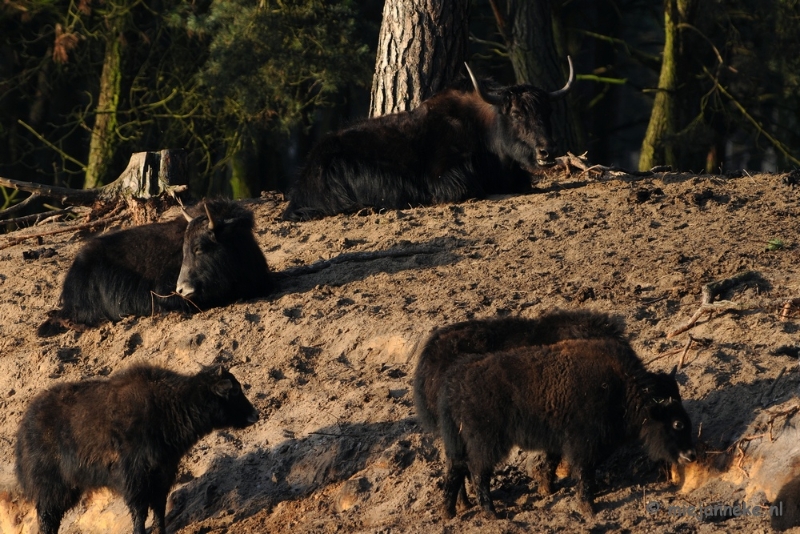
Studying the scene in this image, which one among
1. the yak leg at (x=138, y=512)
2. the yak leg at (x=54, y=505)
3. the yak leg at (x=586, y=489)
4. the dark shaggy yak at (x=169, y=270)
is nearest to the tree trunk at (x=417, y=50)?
the dark shaggy yak at (x=169, y=270)

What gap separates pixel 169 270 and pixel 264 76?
739cm

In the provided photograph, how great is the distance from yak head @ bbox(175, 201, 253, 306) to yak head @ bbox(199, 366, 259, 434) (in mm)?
2067

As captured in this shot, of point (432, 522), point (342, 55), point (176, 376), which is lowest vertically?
point (432, 522)

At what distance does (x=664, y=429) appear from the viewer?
20.0 ft

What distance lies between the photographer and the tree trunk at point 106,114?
60.3 ft

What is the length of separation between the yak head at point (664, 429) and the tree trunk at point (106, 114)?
13639mm

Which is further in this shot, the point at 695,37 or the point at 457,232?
the point at 695,37

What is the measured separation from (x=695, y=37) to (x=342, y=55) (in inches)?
225

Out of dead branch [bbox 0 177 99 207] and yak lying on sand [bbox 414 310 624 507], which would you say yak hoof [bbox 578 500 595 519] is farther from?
dead branch [bbox 0 177 99 207]

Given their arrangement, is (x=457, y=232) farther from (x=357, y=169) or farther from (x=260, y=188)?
(x=260, y=188)

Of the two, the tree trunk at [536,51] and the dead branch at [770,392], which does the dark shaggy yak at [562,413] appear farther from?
the tree trunk at [536,51]

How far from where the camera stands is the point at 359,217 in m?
11.3

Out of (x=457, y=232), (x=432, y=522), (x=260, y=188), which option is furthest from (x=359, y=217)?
(x=260, y=188)

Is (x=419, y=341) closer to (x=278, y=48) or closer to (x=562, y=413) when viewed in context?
(x=562, y=413)
